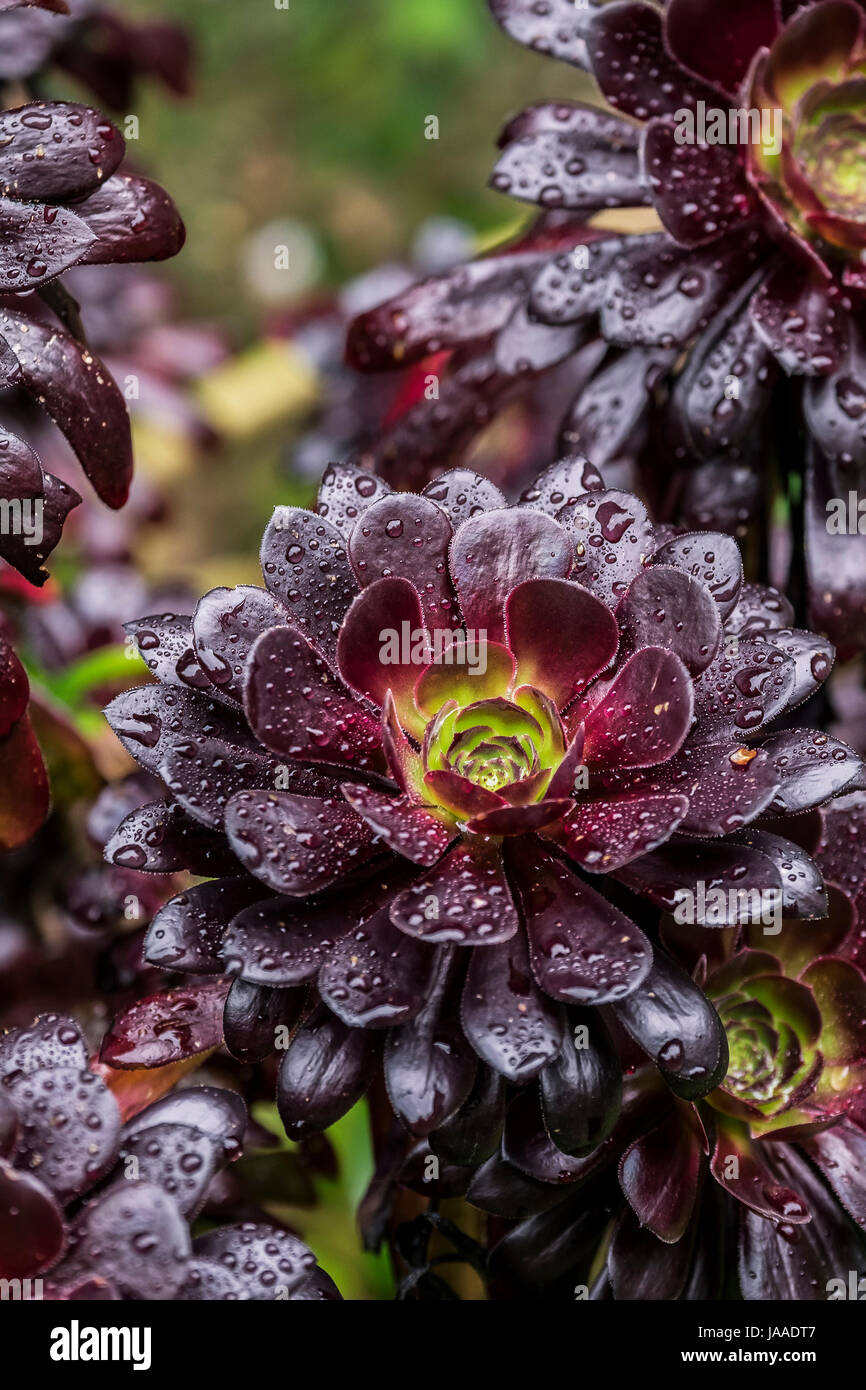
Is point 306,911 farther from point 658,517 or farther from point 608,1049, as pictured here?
point 658,517

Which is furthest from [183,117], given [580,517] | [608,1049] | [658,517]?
[608,1049]

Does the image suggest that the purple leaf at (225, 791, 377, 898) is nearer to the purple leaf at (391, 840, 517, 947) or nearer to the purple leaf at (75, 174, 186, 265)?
the purple leaf at (391, 840, 517, 947)

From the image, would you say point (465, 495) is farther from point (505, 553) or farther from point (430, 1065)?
point (430, 1065)

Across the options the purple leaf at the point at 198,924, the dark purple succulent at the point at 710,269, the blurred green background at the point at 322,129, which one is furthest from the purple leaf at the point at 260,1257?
the blurred green background at the point at 322,129

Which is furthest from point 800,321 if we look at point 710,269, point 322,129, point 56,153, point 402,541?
point 322,129

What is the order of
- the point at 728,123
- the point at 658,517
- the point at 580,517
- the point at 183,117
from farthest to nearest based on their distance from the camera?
the point at 183,117, the point at 658,517, the point at 728,123, the point at 580,517

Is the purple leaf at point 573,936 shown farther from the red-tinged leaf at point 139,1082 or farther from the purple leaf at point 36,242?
the purple leaf at point 36,242
